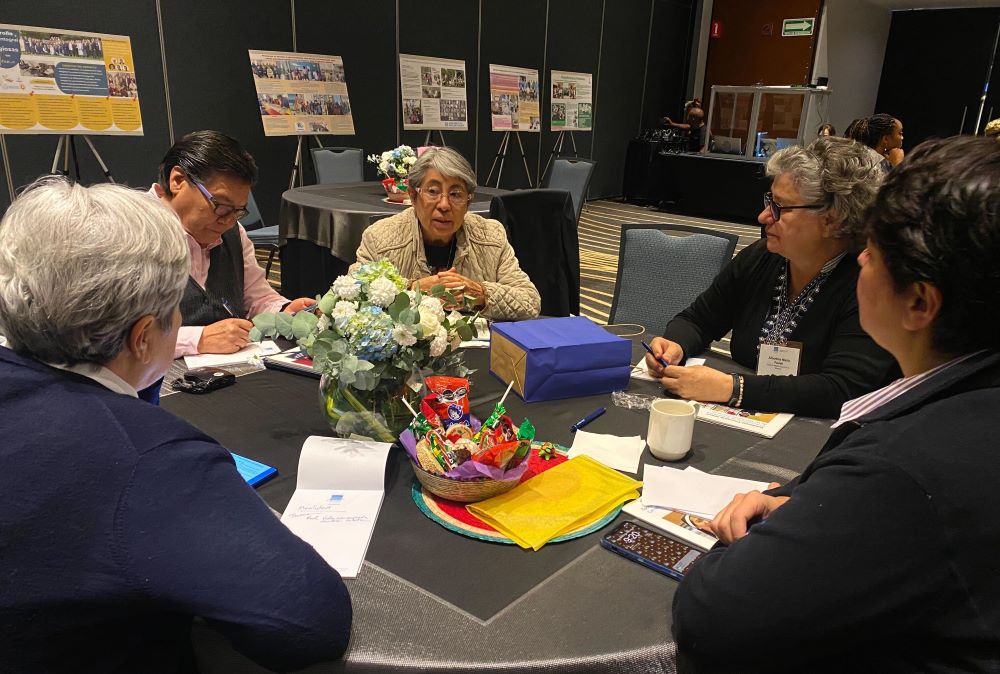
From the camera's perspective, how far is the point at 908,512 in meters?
0.75

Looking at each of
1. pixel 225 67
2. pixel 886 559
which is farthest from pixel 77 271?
pixel 225 67

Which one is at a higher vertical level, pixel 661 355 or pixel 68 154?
→ pixel 68 154

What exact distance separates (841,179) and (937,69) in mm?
13322

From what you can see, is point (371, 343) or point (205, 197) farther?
point (205, 197)

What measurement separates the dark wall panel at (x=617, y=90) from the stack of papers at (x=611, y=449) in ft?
30.2

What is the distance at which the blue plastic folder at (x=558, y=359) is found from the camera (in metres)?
1.63

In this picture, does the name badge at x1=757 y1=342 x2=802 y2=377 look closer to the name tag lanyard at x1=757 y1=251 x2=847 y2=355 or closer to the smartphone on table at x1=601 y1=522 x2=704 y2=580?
the name tag lanyard at x1=757 y1=251 x2=847 y2=355

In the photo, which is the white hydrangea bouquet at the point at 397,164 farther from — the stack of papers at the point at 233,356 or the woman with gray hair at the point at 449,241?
the stack of papers at the point at 233,356

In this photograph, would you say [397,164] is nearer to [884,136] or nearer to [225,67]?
[225,67]

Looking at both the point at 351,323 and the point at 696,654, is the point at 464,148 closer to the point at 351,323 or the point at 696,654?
the point at 351,323

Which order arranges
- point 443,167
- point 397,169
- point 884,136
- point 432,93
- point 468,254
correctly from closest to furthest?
point 443,167
point 468,254
point 397,169
point 884,136
point 432,93

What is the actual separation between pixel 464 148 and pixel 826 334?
714cm

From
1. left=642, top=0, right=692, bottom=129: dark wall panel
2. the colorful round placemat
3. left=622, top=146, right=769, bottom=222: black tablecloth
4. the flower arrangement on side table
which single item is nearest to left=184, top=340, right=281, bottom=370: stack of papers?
the colorful round placemat

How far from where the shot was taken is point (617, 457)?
4.58 ft
